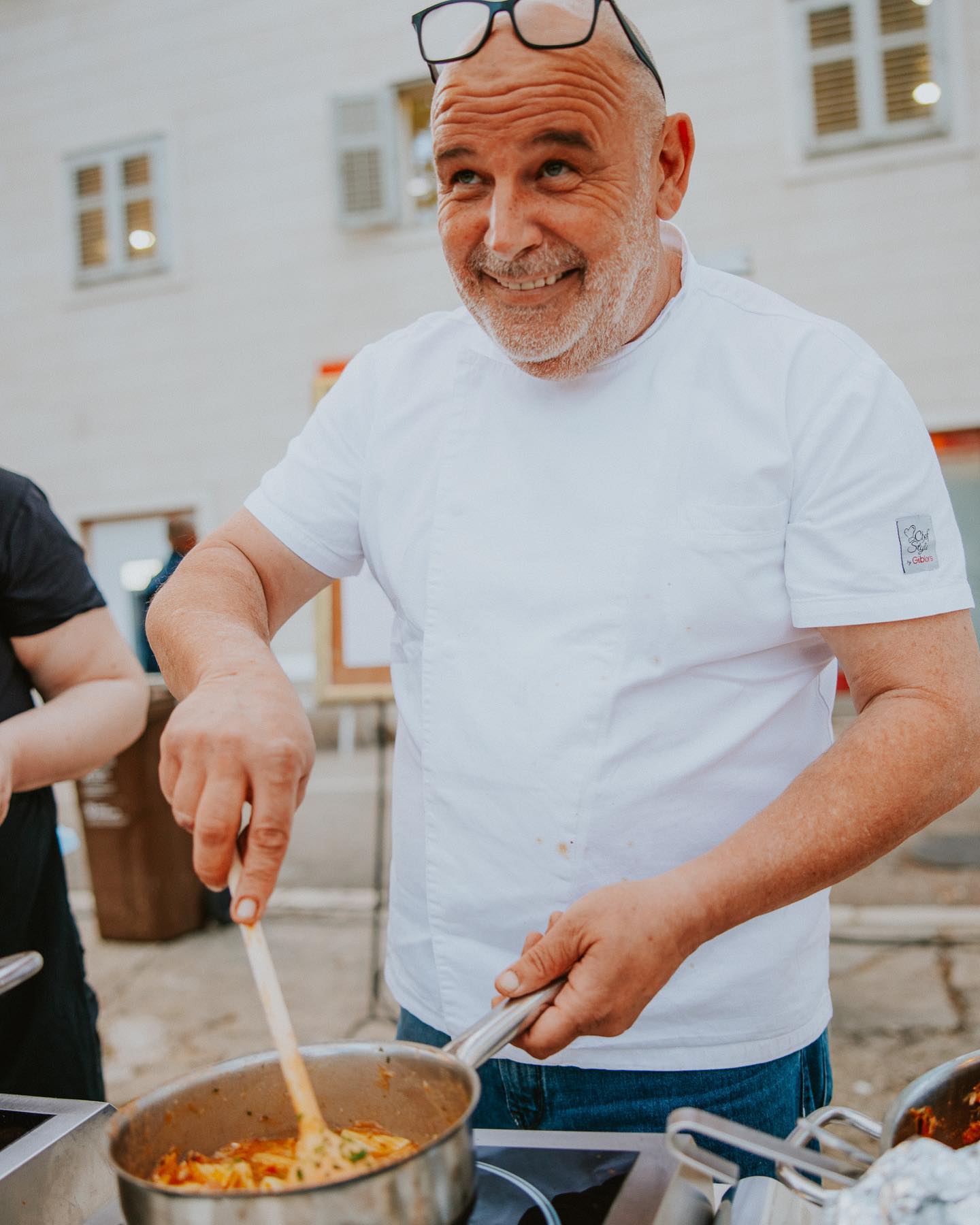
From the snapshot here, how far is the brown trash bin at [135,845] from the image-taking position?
437cm

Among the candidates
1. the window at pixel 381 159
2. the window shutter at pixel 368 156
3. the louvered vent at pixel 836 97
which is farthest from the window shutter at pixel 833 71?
the window shutter at pixel 368 156

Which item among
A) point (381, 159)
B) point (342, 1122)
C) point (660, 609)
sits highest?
point (381, 159)

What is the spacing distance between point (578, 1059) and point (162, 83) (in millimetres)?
9672

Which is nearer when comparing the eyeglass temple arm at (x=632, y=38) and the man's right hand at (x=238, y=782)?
the man's right hand at (x=238, y=782)

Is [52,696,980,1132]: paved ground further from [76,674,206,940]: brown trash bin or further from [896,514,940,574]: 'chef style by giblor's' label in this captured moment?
[896,514,940,574]: 'chef style by giblor's' label

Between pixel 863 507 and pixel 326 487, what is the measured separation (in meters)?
0.63

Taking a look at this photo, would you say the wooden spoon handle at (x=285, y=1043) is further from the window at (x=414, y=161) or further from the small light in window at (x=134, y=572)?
the small light in window at (x=134, y=572)

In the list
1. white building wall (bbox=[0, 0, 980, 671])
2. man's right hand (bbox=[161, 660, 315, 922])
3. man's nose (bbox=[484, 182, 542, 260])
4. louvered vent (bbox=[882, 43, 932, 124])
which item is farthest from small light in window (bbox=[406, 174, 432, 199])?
man's right hand (bbox=[161, 660, 315, 922])

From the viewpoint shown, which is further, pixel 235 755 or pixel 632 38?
pixel 632 38

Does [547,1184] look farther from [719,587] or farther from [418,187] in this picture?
[418,187]

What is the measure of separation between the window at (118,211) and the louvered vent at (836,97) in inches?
204

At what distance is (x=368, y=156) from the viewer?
8.39m

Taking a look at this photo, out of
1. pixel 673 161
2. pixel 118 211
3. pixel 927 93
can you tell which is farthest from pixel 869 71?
pixel 673 161

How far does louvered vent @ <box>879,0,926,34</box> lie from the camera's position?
24.3ft
